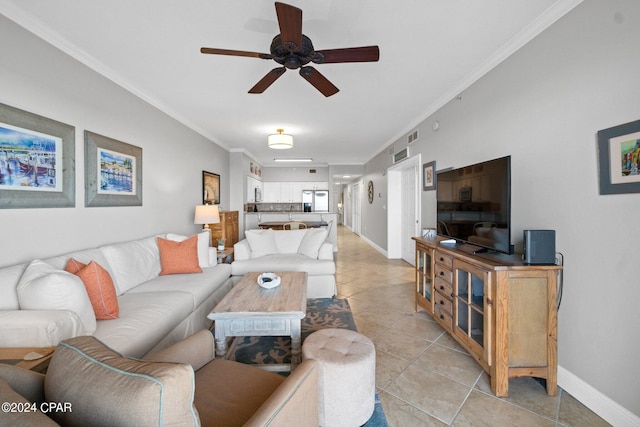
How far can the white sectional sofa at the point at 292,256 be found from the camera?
11.8 ft

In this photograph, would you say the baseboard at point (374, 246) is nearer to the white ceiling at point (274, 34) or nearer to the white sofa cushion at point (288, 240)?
the white sofa cushion at point (288, 240)

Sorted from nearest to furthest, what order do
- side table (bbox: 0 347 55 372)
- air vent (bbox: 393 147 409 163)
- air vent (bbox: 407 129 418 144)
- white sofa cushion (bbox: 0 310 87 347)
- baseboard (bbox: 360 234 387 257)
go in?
side table (bbox: 0 347 55 372) → white sofa cushion (bbox: 0 310 87 347) → air vent (bbox: 407 129 418 144) → air vent (bbox: 393 147 409 163) → baseboard (bbox: 360 234 387 257)

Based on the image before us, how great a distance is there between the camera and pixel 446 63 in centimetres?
264

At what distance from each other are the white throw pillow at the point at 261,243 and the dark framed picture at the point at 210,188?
1798 mm

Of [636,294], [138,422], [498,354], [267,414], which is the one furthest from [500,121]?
[138,422]

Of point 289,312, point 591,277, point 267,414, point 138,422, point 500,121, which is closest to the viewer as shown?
point 138,422

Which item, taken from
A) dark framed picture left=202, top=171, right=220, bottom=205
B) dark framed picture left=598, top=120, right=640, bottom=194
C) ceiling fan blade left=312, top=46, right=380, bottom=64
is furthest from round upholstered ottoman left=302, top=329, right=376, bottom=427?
dark framed picture left=202, top=171, right=220, bottom=205

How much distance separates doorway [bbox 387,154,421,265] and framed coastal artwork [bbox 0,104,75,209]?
478 cm

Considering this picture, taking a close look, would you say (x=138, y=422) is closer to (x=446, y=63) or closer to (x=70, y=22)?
(x=70, y=22)

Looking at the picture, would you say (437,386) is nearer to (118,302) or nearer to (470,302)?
(470,302)

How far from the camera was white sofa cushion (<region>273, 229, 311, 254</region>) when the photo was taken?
4.09 metres

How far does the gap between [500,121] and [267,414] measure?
291cm

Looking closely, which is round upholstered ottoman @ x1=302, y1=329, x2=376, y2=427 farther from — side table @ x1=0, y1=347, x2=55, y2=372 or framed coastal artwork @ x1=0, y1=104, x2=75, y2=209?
framed coastal artwork @ x1=0, y1=104, x2=75, y2=209

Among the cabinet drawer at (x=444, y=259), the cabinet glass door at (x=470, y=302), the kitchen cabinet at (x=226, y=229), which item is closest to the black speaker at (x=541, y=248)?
the cabinet glass door at (x=470, y=302)
